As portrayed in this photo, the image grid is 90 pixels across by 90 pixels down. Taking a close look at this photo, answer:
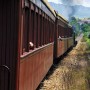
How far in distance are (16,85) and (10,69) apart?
305 millimetres

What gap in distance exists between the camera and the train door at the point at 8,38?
6.87m

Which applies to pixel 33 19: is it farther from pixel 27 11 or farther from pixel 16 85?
pixel 16 85

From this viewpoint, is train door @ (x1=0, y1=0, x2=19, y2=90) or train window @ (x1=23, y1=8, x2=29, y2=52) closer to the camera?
train door @ (x1=0, y1=0, x2=19, y2=90)

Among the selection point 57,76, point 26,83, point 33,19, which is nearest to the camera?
point 26,83

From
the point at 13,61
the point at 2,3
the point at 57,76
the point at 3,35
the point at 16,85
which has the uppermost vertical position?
the point at 2,3

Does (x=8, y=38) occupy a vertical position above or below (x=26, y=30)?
below

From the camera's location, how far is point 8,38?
6.89 m

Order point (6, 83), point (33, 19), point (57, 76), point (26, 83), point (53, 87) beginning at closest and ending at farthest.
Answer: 1. point (6, 83)
2. point (26, 83)
3. point (33, 19)
4. point (53, 87)
5. point (57, 76)

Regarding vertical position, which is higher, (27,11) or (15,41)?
(27,11)

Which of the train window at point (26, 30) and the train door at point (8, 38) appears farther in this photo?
the train window at point (26, 30)

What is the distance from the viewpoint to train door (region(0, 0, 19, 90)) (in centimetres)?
687

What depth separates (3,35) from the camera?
271 inches

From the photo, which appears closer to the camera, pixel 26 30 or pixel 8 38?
pixel 8 38

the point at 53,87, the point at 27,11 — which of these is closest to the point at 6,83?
the point at 27,11
